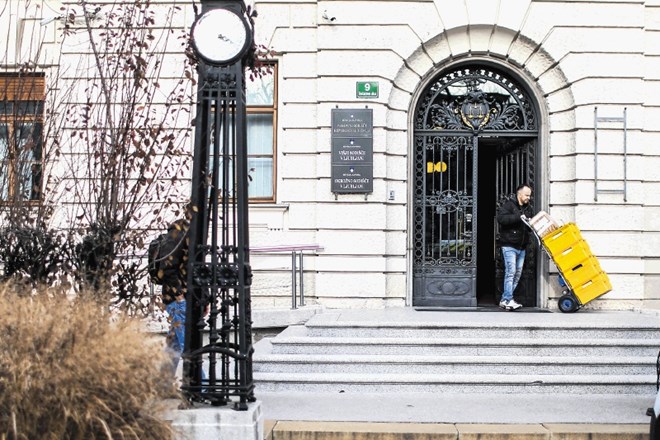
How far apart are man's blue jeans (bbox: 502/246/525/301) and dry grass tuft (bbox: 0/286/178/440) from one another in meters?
7.78

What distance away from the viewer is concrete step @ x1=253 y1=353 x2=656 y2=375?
877cm

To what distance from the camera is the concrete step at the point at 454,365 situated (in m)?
8.77

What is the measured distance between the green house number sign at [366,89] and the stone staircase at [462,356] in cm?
382

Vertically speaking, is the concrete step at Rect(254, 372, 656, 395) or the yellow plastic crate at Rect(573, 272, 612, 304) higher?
the yellow plastic crate at Rect(573, 272, 612, 304)

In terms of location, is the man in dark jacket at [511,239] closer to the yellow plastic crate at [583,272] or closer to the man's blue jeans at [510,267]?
the man's blue jeans at [510,267]

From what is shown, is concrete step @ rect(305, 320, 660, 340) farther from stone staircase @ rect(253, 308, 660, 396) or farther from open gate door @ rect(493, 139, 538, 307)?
open gate door @ rect(493, 139, 538, 307)

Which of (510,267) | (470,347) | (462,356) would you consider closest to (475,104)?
(510,267)

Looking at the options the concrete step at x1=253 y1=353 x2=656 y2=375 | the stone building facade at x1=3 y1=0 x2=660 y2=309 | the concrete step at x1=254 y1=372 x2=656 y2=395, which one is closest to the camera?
the concrete step at x1=254 y1=372 x2=656 y2=395

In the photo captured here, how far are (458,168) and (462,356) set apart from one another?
444 centimetres

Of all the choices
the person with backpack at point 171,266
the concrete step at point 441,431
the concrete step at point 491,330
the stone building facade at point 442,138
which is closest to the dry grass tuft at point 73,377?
the person with backpack at point 171,266

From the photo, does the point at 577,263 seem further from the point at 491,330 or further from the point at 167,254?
the point at 167,254

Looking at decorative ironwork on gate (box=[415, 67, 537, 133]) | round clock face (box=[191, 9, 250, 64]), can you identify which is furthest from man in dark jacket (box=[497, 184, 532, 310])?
round clock face (box=[191, 9, 250, 64])

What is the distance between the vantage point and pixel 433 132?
12625 mm

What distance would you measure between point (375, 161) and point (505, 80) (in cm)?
272
